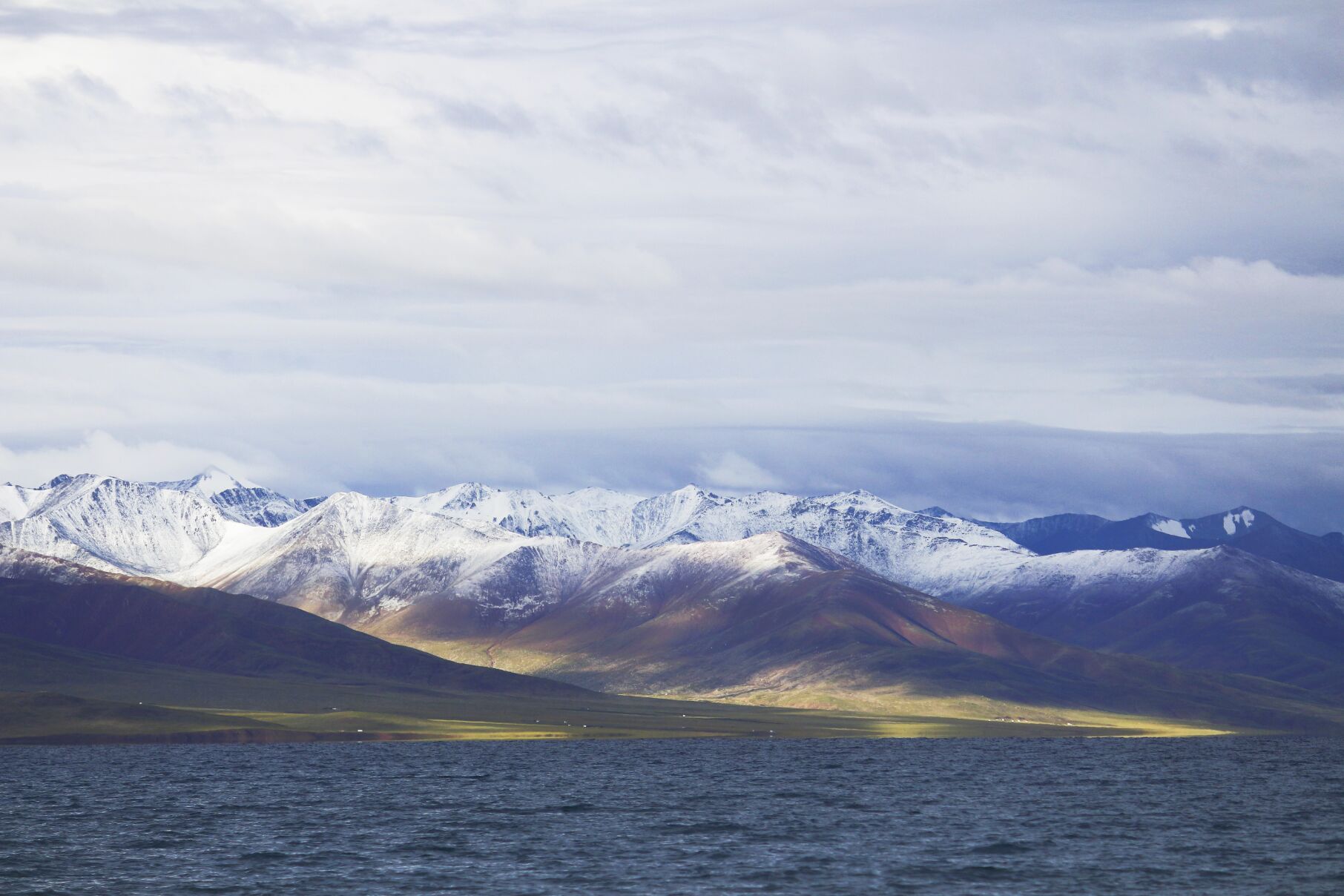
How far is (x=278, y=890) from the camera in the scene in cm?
10856

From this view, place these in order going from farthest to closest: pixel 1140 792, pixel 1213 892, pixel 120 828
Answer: pixel 1140 792 → pixel 120 828 → pixel 1213 892

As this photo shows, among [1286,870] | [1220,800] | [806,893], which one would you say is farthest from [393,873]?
[1220,800]

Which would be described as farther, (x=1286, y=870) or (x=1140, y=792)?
(x=1140, y=792)

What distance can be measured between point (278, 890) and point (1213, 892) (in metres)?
61.3

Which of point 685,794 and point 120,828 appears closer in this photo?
point 120,828

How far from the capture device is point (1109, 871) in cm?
11850

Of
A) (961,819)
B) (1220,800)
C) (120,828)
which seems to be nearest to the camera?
(120,828)

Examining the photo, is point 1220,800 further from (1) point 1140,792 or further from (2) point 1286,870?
(2) point 1286,870

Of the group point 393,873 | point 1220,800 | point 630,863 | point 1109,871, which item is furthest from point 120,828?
point 1220,800

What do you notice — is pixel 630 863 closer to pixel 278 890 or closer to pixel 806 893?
pixel 806 893

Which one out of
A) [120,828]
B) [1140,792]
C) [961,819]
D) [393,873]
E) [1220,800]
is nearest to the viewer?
[393,873]

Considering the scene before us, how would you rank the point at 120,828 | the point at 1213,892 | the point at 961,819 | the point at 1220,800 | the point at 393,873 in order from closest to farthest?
the point at 1213,892 → the point at 393,873 → the point at 120,828 → the point at 961,819 → the point at 1220,800

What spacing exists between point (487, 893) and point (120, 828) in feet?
177

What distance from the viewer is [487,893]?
356 ft
